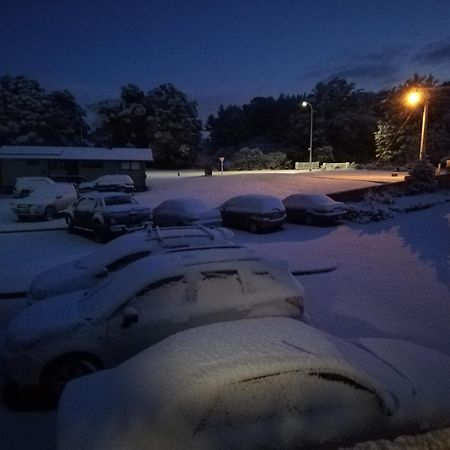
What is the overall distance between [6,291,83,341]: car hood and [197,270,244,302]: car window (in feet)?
5.26

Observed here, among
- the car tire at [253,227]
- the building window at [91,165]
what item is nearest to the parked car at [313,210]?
the car tire at [253,227]

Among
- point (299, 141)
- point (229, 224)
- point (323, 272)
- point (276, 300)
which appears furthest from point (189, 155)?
point (276, 300)

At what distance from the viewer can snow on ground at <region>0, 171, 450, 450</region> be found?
628 cm

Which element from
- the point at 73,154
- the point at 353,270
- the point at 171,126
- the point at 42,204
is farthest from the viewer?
the point at 171,126

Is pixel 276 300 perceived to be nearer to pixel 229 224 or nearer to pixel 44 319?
pixel 44 319

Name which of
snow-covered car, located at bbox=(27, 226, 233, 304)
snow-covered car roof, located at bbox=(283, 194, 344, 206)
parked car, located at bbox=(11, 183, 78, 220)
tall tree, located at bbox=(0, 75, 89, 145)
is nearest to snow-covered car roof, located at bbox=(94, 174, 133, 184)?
parked car, located at bbox=(11, 183, 78, 220)

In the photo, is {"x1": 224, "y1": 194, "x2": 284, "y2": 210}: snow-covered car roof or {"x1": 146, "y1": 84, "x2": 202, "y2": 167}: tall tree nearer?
{"x1": 224, "y1": 194, "x2": 284, "y2": 210}: snow-covered car roof

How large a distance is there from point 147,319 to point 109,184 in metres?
23.9

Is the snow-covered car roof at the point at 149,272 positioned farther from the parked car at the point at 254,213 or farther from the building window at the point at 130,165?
the building window at the point at 130,165

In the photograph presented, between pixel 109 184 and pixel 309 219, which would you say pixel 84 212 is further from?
pixel 109 184

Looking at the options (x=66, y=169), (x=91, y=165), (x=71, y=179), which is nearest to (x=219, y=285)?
(x=71, y=179)

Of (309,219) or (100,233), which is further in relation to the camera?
(309,219)

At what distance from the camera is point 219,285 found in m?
5.10

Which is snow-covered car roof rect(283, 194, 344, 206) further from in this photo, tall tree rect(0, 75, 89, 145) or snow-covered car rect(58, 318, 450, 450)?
tall tree rect(0, 75, 89, 145)
